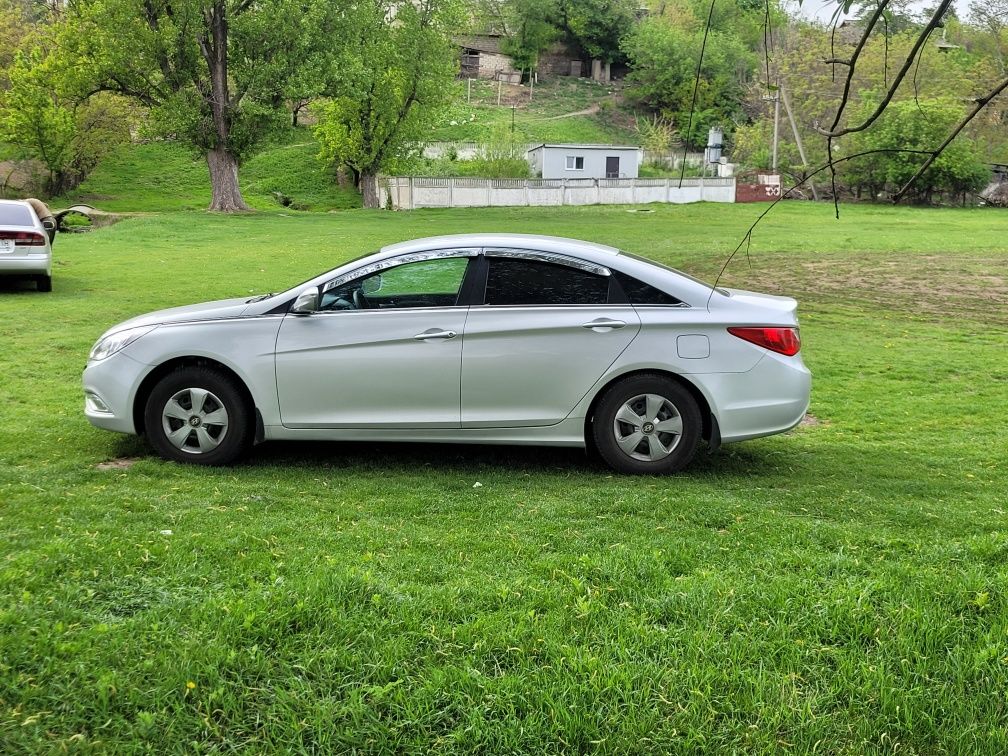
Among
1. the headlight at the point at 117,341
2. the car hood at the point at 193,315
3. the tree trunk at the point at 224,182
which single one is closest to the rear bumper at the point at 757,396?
the car hood at the point at 193,315

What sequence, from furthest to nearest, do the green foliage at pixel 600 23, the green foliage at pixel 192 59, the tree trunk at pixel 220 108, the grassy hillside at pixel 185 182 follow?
the green foliage at pixel 600 23
the grassy hillside at pixel 185 182
the tree trunk at pixel 220 108
the green foliage at pixel 192 59

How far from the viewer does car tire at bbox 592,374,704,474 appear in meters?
5.89

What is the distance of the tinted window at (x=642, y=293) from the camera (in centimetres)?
602

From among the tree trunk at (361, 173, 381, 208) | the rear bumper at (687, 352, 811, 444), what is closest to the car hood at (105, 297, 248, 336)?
the rear bumper at (687, 352, 811, 444)

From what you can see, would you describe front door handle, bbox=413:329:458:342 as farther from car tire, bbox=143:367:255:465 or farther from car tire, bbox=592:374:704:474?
car tire, bbox=143:367:255:465

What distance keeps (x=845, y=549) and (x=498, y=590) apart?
1.72 meters

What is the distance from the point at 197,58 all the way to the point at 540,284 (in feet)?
105

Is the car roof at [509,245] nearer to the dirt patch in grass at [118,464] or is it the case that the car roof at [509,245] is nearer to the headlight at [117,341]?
the headlight at [117,341]

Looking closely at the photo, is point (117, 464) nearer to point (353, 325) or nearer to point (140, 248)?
point (353, 325)

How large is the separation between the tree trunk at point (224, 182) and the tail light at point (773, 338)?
3365cm

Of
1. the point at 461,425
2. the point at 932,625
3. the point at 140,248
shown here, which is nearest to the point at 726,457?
the point at 461,425

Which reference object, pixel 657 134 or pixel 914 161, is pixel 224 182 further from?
pixel 657 134

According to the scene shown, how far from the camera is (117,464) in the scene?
5.98 m

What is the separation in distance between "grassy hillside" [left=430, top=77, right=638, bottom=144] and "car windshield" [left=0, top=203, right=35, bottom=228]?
4938cm
